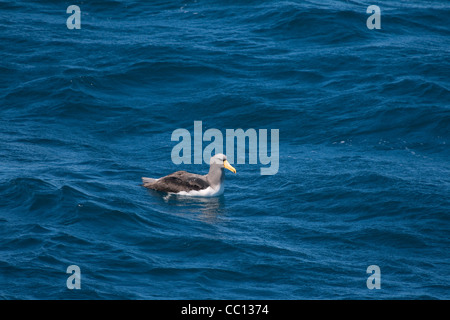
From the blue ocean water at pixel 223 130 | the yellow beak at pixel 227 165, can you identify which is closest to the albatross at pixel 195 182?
the yellow beak at pixel 227 165

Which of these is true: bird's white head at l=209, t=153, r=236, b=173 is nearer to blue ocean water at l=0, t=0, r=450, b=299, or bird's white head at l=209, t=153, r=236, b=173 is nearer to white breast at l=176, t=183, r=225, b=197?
white breast at l=176, t=183, r=225, b=197

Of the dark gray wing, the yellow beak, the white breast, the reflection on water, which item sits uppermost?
the yellow beak

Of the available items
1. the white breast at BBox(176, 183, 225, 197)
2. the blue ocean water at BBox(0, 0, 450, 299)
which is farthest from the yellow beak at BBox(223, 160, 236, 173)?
the blue ocean water at BBox(0, 0, 450, 299)

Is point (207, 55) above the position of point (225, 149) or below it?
above

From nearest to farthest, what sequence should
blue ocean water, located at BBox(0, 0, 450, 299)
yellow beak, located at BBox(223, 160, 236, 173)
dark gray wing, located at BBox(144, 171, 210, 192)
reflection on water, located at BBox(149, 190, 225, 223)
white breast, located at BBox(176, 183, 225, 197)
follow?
blue ocean water, located at BBox(0, 0, 450, 299) → reflection on water, located at BBox(149, 190, 225, 223) → dark gray wing, located at BBox(144, 171, 210, 192) → white breast, located at BBox(176, 183, 225, 197) → yellow beak, located at BBox(223, 160, 236, 173)

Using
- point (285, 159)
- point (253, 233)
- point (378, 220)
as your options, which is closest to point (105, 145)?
point (285, 159)

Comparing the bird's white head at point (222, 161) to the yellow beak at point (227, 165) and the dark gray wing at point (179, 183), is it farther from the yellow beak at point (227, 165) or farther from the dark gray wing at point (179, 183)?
the dark gray wing at point (179, 183)

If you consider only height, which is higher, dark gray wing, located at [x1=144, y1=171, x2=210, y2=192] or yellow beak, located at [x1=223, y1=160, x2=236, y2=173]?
yellow beak, located at [x1=223, y1=160, x2=236, y2=173]
